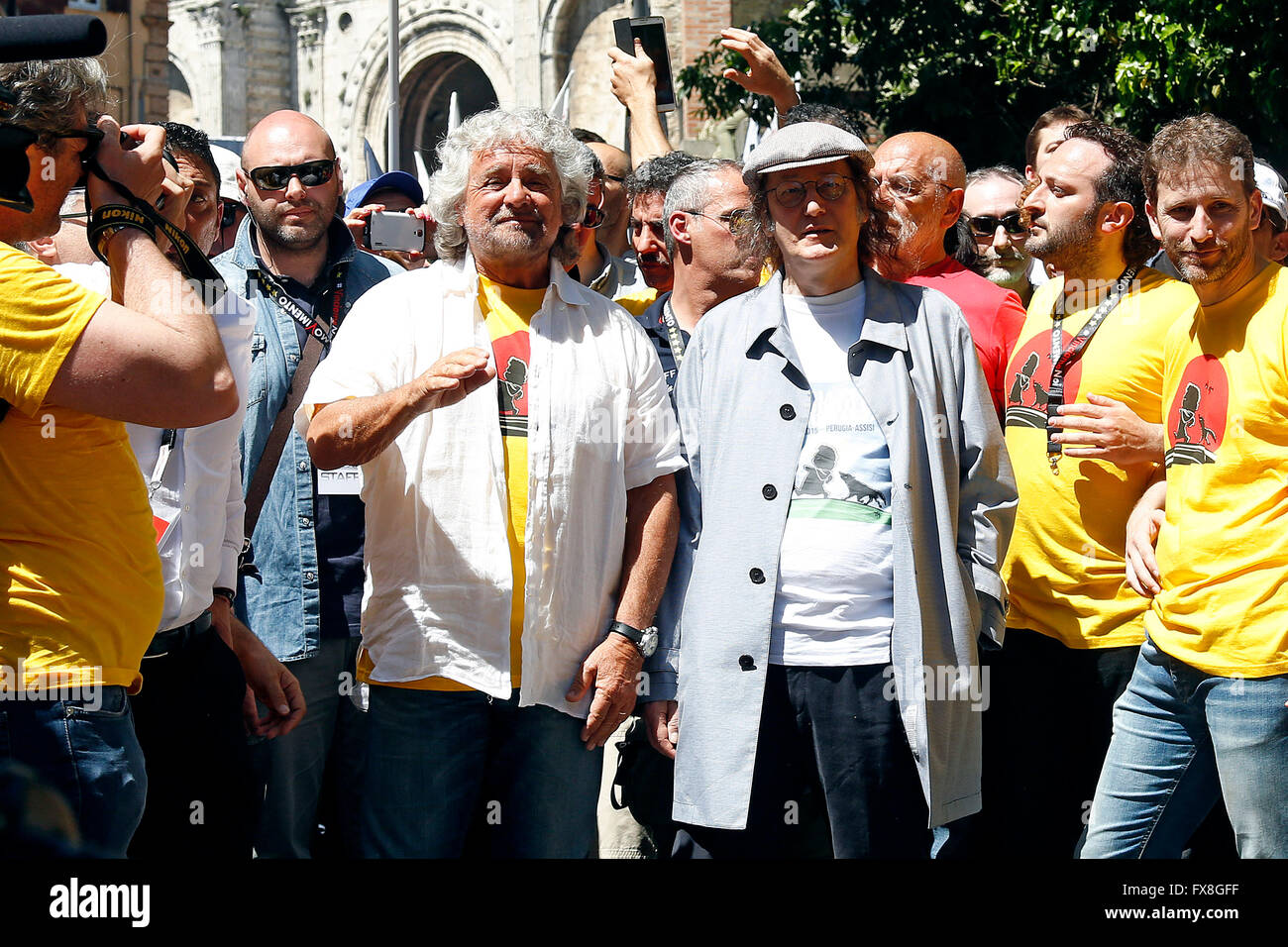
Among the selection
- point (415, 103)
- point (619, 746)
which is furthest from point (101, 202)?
point (415, 103)

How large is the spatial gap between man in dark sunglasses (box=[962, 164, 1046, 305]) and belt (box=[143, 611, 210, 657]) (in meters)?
3.24

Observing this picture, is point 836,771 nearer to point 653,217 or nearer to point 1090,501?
point 1090,501

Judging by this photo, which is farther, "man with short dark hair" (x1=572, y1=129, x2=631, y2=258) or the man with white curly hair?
"man with short dark hair" (x1=572, y1=129, x2=631, y2=258)

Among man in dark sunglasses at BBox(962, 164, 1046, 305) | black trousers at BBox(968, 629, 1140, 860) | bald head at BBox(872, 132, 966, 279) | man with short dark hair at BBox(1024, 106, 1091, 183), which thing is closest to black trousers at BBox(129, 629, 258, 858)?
black trousers at BBox(968, 629, 1140, 860)

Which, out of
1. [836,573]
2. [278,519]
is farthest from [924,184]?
[278,519]

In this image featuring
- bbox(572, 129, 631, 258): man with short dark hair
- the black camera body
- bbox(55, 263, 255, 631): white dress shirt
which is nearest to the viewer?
the black camera body

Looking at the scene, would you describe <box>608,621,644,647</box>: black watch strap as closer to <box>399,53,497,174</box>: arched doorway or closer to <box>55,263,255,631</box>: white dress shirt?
<box>55,263,255,631</box>: white dress shirt

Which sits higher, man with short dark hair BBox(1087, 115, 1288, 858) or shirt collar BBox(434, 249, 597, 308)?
shirt collar BBox(434, 249, 597, 308)

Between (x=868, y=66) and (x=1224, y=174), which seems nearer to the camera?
(x=1224, y=174)

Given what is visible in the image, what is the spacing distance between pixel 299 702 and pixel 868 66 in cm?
1193

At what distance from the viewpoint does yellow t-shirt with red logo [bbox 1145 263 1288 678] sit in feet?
11.3

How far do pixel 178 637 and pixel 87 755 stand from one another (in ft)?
2.67

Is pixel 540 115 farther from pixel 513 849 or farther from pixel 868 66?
pixel 868 66

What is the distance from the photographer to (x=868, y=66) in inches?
564
